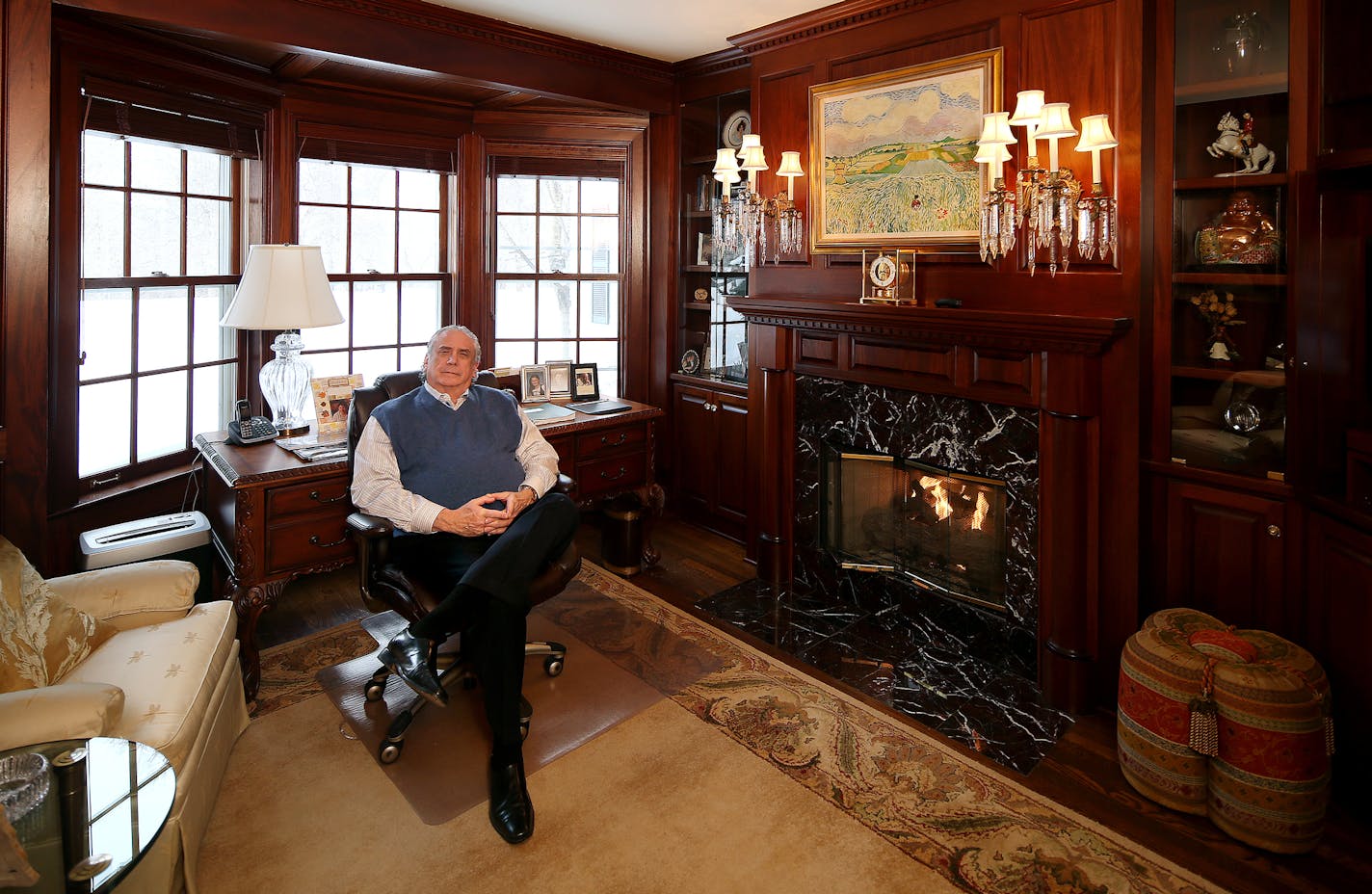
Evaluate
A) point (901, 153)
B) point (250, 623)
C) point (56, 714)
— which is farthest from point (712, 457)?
point (56, 714)

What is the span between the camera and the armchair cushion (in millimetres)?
1974

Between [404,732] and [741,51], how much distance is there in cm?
347

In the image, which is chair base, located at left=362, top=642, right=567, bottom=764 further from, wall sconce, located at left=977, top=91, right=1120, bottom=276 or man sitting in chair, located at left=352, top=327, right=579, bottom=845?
wall sconce, located at left=977, top=91, right=1120, bottom=276

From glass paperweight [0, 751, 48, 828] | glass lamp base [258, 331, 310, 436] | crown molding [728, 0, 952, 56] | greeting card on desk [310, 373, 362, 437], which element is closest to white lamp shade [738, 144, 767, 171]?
crown molding [728, 0, 952, 56]

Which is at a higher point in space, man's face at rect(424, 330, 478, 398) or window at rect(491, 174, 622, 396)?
window at rect(491, 174, 622, 396)

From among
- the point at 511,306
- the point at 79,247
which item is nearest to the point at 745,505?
the point at 511,306

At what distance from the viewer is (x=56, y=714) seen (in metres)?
1.73

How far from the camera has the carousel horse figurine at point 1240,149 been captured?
2.53 meters

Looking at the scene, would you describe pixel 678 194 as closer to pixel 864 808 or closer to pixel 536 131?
pixel 536 131

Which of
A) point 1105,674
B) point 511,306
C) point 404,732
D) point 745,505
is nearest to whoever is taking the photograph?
point 404,732

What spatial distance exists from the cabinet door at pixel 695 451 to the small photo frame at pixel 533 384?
92 centimetres

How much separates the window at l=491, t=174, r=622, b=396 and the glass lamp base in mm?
1374

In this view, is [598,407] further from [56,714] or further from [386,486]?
[56,714]

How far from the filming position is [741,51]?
4.11m
